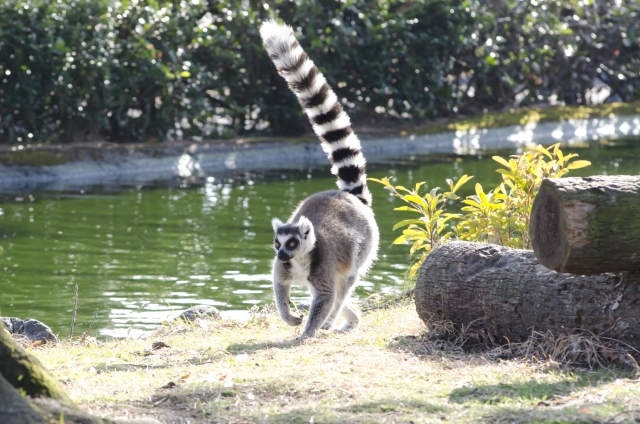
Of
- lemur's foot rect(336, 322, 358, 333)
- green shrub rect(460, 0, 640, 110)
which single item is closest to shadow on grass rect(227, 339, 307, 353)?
lemur's foot rect(336, 322, 358, 333)

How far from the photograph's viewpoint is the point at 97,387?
466cm

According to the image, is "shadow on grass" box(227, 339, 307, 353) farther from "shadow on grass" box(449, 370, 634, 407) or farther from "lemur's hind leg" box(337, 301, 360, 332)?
"shadow on grass" box(449, 370, 634, 407)

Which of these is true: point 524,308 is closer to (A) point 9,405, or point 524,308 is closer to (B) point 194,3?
(A) point 9,405

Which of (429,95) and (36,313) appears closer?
(36,313)

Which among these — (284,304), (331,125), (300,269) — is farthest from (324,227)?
(331,125)

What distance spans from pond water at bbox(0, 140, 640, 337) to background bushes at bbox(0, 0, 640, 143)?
2.55 meters

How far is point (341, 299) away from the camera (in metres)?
6.70

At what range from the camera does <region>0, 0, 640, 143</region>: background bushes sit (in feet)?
52.9

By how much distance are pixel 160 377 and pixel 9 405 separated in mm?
1574

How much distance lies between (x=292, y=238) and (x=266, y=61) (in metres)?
13.3

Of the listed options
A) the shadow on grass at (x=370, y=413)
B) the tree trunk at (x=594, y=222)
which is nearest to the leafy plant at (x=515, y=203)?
the tree trunk at (x=594, y=222)

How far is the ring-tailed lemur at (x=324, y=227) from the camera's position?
6.40m

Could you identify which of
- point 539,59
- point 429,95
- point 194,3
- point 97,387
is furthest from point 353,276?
point 539,59

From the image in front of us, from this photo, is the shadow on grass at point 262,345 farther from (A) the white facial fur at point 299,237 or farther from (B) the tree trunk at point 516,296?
(B) the tree trunk at point 516,296
